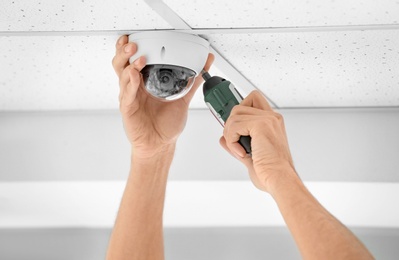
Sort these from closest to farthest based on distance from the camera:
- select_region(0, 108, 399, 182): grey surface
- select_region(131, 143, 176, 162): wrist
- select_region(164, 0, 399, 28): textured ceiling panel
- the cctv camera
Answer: select_region(164, 0, 399, 28): textured ceiling panel → the cctv camera → select_region(131, 143, 176, 162): wrist → select_region(0, 108, 399, 182): grey surface

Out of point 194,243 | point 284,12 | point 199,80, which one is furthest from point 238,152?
point 194,243

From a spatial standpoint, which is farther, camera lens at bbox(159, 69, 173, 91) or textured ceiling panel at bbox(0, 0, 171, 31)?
camera lens at bbox(159, 69, 173, 91)

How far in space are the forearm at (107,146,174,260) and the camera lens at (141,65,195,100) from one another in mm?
319

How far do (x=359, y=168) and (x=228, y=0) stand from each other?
0.72 metres

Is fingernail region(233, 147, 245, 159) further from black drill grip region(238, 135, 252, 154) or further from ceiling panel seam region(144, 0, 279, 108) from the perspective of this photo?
ceiling panel seam region(144, 0, 279, 108)

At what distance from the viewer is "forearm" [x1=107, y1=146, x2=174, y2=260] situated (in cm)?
141

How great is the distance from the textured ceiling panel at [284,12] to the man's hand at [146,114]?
14 centimetres

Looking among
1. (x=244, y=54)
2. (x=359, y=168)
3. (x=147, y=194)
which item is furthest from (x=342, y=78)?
(x=147, y=194)

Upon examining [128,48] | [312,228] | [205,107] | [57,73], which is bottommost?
[312,228]

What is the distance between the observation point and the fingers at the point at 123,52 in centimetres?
105

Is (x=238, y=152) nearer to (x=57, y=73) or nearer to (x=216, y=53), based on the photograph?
(x=216, y=53)

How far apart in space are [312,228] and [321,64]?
335 millimetres

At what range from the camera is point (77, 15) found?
0.99 metres

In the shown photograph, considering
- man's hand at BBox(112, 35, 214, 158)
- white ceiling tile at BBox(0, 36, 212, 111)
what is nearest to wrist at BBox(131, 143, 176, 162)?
man's hand at BBox(112, 35, 214, 158)
